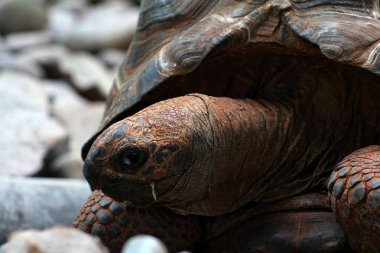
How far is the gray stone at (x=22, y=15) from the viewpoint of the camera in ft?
34.0

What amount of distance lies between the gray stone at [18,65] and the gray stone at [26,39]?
3.12ft

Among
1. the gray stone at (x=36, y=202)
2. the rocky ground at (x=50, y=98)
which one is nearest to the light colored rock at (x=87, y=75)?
the rocky ground at (x=50, y=98)

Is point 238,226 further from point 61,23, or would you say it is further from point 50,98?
point 61,23

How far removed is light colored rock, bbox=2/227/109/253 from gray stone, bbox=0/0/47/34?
8830 millimetres

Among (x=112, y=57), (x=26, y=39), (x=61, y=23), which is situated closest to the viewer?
(x=112, y=57)

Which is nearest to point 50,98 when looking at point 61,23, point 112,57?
point 112,57

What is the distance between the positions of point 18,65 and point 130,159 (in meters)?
5.58

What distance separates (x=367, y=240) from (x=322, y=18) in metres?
0.81

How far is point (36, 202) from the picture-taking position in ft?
12.1

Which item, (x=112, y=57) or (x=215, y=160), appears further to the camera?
(x=112, y=57)

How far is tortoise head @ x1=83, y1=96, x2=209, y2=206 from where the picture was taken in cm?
255

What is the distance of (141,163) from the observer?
101 inches

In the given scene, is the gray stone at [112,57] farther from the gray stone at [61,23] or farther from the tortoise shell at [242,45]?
the tortoise shell at [242,45]

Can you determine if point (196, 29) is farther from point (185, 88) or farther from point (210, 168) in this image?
point (210, 168)
